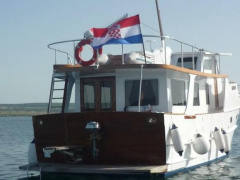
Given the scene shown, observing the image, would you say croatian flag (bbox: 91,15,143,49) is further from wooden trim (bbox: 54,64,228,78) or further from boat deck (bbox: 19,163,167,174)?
boat deck (bbox: 19,163,167,174)

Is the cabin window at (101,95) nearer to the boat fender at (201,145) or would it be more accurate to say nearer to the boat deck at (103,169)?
the boat deck at (103,169)

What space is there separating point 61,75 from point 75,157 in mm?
2577

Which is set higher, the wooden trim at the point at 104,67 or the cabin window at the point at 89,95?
the wooden trim at the point at 104,67

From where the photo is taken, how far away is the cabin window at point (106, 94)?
13.7m

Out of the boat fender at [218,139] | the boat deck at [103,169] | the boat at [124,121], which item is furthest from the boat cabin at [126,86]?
the boat deck at [103,169]

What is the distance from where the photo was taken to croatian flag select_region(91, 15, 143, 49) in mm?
12641

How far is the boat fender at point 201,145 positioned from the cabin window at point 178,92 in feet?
3.81

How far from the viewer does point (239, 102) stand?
1911 cm

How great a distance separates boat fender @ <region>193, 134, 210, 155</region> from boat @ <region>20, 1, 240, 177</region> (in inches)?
1.2

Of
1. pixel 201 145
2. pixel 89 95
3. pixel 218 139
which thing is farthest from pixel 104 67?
pixel 218 139

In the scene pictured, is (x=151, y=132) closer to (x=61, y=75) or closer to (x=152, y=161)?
(x=152, y=161)

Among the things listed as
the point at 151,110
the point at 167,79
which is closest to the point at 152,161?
the point at 151,110

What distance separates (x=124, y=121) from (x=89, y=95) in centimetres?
197

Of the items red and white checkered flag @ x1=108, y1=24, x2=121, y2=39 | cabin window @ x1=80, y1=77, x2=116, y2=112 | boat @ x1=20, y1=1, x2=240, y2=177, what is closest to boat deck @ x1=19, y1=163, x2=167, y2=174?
boat @ x1=20, y1=1, x2=240, y2=177
